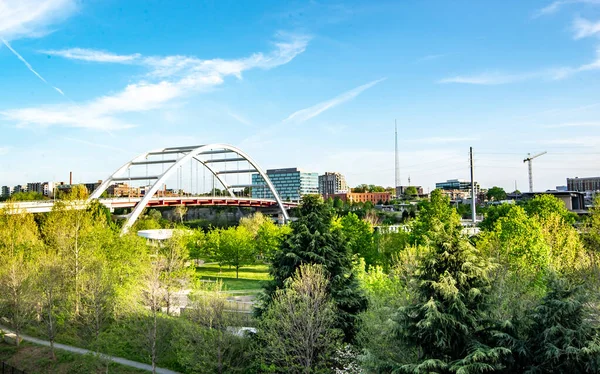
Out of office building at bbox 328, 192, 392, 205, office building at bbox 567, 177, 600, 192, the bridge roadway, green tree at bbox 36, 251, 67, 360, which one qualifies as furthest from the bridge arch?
office building at bbox 567, 177, 600, 192

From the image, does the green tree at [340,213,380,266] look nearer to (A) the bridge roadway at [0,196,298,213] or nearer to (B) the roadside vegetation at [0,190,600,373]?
(B) the roadside vegetation at [0,190,600,373]

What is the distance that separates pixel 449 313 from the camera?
14.4 metres

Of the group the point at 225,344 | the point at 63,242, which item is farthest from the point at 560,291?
the point at 63,242

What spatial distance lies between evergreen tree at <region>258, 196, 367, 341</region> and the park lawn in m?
9.34

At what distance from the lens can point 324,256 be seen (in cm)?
2188

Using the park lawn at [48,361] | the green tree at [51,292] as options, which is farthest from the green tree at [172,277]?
the green tree at [51,292]

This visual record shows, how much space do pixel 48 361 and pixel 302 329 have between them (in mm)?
16516

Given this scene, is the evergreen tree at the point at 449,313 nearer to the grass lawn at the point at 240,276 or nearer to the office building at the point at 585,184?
the grass lawn at the point at 240,276

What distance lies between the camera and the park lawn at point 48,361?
2467 centimetres

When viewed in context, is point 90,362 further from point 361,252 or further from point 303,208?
point 361,252

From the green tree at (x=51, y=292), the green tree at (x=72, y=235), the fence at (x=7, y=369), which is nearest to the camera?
the fence at (x=7, y=369)

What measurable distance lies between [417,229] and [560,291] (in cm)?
2790

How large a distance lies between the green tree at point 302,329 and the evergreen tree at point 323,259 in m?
0.87

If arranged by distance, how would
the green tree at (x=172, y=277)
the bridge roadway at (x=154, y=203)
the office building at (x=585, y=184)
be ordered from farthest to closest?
the office building at (x=585, y=184) → the bridge roadway at (x=154, y=203) → the green tree at (x=172, y=277)
